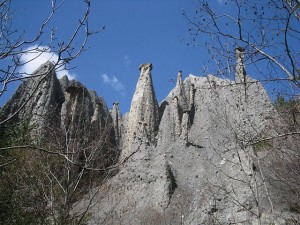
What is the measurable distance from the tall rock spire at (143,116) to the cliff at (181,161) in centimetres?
8

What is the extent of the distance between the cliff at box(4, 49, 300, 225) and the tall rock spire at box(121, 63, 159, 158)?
8cm

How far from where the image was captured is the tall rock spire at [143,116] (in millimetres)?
25653

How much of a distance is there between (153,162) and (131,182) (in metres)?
2.12

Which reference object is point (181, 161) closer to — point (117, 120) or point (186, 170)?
point (186, 170)

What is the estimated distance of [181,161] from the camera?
23812mm

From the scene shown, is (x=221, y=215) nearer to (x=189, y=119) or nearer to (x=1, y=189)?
(x=1, y=189)

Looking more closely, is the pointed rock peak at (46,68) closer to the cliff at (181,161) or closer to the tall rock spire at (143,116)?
the cliff at (181,161)

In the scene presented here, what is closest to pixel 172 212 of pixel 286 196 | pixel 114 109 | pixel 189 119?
pixel 286 196

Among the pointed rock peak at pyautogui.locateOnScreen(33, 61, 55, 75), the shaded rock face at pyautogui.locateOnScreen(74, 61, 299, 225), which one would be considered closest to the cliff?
the shaded rock face at pyautogui.locateOnScreen(74, 61, 299, 225)

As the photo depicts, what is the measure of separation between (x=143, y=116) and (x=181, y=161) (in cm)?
513

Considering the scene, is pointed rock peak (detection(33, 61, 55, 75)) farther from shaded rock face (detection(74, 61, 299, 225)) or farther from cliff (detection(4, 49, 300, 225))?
shaded rock face (detection(74, 61, 299, 225))

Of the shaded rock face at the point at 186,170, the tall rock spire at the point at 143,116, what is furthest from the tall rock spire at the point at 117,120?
the shaded rock face at the point at 186,170

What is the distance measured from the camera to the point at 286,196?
607 inches

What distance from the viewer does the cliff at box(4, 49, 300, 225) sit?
1476cm
